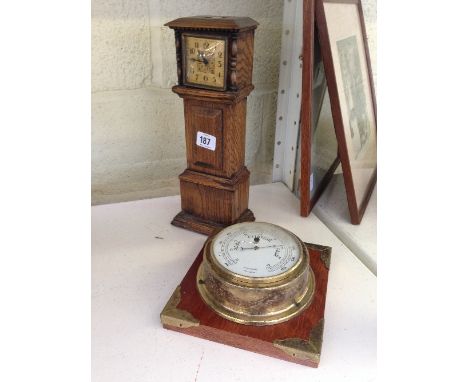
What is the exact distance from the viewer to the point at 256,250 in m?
0.72

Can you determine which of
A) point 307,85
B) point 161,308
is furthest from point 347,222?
point 161,308

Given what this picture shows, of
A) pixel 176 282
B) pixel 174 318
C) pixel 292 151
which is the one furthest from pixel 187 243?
pixel 292 151

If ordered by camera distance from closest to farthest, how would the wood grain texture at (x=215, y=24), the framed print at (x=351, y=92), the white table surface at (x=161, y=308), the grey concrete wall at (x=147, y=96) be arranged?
the white table surface at (x=161, y=308), the wood grain texture at (x=215, y=24), the framed print at (x=351, y=92), the grey concrete wall at (x=147, y=96)

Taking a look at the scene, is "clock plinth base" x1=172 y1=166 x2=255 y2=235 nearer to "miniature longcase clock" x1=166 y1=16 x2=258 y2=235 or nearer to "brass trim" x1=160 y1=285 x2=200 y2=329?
"miniature longcase clock" x1=166 y1=16 x2=258 y2=235

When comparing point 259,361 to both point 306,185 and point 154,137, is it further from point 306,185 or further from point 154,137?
point 154,137

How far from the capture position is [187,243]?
913 millimetres

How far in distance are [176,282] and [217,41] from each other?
448mm

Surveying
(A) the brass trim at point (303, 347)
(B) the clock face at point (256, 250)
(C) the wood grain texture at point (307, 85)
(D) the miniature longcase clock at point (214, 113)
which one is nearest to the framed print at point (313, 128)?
(C) the wood grain texture at point (307, 85)

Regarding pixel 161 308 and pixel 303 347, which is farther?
pixel 161 308

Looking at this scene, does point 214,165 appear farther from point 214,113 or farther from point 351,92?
point 351,92

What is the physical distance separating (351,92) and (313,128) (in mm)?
117

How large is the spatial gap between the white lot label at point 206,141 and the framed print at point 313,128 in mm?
186

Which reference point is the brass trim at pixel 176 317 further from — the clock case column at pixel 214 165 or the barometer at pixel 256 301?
the clock case column at pixel 214 165

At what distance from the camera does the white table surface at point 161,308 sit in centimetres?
62
